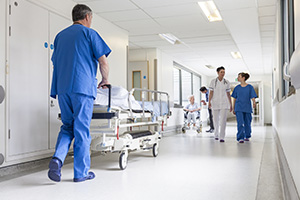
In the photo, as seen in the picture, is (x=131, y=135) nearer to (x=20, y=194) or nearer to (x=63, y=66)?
→ (x=63, y=66)

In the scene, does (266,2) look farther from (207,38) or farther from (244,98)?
(207,38)

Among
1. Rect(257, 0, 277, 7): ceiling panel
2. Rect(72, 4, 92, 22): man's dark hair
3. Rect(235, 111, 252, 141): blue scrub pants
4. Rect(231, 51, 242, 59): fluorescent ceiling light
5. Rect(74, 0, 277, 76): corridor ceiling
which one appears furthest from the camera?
Rect(231, 51, 242, 59): fluorescent ceiling light

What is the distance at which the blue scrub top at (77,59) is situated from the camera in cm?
296

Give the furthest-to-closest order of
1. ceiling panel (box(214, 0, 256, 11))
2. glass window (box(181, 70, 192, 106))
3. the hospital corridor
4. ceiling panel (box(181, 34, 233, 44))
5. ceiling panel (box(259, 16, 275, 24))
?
glass window (box(181, 70, 192, 106)) → ceiling panel (box(181, 34, 233, 44)) → ceiling panel (box(259, 16, 275, 24)) → ceiling panel (box(214, 0, 256, 11)) → the hospital corridor

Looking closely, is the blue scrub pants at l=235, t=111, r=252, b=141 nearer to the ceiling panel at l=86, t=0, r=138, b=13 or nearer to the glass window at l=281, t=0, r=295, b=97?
the glass window at l=281, t=0, r=295, b=97

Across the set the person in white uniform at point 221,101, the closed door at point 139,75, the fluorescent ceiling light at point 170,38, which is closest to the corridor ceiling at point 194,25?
the fluorescent ceiling light at point 170,38

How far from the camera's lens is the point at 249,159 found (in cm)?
419

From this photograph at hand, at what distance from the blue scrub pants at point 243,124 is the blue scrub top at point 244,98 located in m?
0.13

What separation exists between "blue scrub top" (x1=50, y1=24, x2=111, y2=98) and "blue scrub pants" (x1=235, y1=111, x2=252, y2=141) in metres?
4.18

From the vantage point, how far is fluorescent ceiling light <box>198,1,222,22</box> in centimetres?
539

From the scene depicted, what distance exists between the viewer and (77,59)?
117 inches

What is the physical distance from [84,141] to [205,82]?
528 inches

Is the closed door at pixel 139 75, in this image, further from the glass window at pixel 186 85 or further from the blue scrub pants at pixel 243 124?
the glass window at pixel 186 85

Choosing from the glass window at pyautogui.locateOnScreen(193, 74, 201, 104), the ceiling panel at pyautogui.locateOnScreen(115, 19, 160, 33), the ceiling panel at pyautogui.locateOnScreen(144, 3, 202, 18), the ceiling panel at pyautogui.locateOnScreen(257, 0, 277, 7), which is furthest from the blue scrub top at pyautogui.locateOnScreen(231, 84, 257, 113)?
the glass window at pyautogui.locateOnScreen(193, 74, 201, 104)
